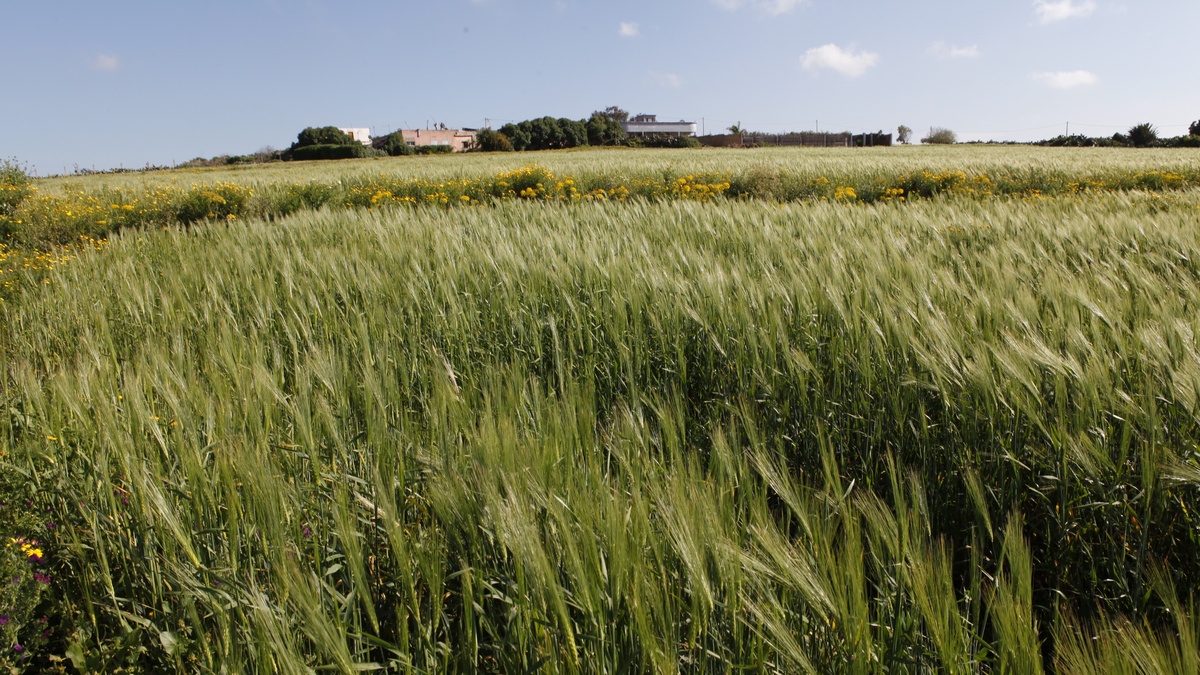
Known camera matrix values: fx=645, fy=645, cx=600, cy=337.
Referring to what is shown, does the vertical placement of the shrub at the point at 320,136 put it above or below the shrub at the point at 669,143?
above

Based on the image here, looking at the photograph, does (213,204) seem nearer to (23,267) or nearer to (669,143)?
(23,267)

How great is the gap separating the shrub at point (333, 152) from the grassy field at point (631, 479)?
46835 millimetres

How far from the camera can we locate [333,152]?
1818 inches

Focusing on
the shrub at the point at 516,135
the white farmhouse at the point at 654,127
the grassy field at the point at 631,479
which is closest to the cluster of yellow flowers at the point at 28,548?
the grassy field at the point at 631,479

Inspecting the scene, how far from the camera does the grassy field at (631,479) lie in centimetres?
90

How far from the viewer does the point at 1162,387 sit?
1.42 m

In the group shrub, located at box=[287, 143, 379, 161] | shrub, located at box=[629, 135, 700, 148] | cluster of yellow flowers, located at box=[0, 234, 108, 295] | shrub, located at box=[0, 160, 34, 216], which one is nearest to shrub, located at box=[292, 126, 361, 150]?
shrub, located at box=[287, 143, 379, 161]

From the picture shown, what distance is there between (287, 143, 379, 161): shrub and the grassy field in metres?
46.8

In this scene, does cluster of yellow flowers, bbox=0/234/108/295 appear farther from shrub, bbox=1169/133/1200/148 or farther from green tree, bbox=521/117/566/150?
green tree, bbox=521/117/566/150

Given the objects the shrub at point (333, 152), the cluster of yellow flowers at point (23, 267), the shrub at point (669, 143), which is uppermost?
the shrub at point (669, 143)

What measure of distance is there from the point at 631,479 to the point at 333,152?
50.8 m

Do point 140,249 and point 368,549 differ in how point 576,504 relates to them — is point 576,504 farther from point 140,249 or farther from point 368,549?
point 140,249

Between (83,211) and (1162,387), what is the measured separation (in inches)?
463

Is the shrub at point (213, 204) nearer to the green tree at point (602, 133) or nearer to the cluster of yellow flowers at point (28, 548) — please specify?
the cluster of yellow flowers at point (28, 548)
